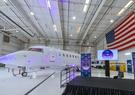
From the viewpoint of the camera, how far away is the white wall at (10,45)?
70.7 feet

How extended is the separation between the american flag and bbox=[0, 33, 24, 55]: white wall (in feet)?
54.1

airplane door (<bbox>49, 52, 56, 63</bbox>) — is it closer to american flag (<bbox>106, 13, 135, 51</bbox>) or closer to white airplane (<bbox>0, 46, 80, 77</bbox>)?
white airplane (<bbox>0, 46, 80, 77</bbox>)

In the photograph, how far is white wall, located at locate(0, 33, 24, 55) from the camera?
21562mm

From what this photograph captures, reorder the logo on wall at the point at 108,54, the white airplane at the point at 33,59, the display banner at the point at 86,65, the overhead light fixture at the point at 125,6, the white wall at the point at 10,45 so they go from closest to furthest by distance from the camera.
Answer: the white airplane at the point at 33,59, the logo on wall at the point at 108,54, the display banner at the point at 86,65, the overhead light fixture at the point at 125,6, the white wall at the point at 10,45

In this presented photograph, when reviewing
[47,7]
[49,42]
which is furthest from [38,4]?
[49,42]

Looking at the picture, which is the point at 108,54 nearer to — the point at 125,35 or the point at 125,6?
the point at 125,6

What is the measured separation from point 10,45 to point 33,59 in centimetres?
1743

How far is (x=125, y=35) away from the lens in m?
14.6

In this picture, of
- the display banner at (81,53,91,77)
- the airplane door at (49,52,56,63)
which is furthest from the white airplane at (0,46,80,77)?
the display banner at (81,53,91,77)

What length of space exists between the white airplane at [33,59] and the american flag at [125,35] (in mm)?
6965

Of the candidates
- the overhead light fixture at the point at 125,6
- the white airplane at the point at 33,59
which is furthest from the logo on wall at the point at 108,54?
the overhead light fixture at the point at 125,6

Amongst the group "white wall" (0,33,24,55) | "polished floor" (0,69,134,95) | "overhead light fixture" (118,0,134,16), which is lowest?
"polished floor" (0,69,134,95)

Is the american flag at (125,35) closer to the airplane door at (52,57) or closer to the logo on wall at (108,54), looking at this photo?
the logo on wall at (108,54)

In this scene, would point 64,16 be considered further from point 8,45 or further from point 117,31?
point 8,45
